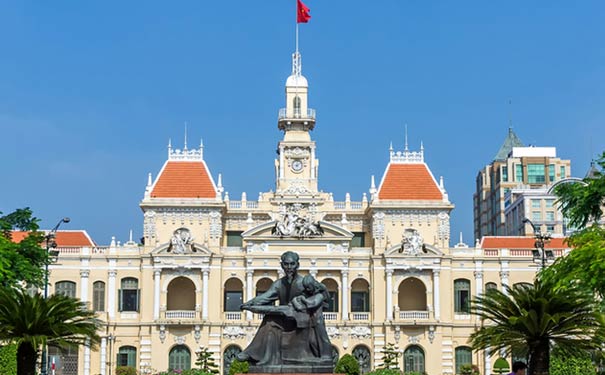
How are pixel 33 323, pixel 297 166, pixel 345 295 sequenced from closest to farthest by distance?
1. pixel 33 323
2. pixel 345 295
3. pixel 297 166

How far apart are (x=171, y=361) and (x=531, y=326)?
50673 millimetres

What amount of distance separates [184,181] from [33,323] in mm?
50671

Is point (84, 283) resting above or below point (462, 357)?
above

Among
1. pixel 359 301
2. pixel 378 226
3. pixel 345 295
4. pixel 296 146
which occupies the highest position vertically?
pixel 296 146

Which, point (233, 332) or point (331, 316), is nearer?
point (233, 332)

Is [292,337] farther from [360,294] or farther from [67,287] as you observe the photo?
[67,287]

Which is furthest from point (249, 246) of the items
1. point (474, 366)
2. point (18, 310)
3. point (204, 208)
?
point (18, 310)

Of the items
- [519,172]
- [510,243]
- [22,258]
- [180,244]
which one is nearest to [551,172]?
[519,172]

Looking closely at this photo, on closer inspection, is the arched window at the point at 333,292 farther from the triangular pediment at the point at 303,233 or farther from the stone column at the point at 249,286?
the stone column at the point at 249,286

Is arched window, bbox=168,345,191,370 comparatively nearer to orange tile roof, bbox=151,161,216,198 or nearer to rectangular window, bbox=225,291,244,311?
rectangular window, bbox=225,291,244,311

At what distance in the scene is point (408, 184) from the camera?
86.3 m

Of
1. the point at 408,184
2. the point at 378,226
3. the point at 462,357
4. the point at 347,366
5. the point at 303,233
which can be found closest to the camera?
the point at 347,366

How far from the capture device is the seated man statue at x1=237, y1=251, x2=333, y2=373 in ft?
80.2

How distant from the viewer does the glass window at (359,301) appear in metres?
83.9
